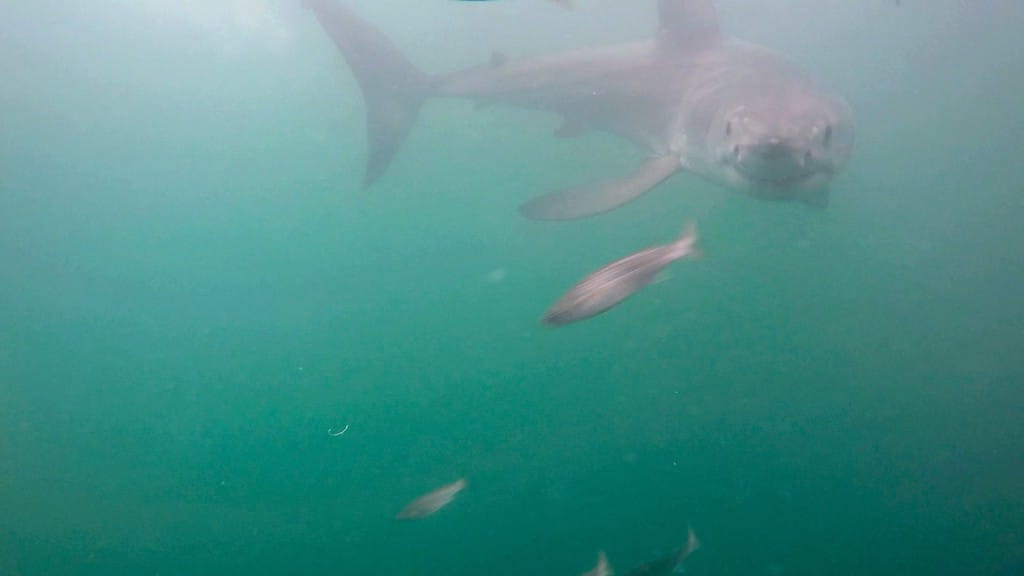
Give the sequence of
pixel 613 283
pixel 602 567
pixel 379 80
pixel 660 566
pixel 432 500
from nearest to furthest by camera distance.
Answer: pixel 613 283 → pixel 602 567 → pixel 660 566 → pixel 432 500 → pixel 379 80

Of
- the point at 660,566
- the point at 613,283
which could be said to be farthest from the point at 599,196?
the point at 613,283

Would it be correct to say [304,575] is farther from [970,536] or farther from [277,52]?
[277,52]

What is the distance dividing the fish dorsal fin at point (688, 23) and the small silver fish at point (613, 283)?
17.7 feet

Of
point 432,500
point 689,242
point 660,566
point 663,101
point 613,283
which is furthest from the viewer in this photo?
point 663,101

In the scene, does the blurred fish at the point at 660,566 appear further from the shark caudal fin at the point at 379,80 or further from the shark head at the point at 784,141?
the shark caudal fin at the point at 379,80

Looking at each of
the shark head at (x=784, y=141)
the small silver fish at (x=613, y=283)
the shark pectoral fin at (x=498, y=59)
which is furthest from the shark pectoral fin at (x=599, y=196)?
the shark pectoral fin at (x=498, y=59)

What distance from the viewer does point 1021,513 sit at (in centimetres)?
987

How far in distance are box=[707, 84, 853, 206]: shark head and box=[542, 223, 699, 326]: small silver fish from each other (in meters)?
2.16

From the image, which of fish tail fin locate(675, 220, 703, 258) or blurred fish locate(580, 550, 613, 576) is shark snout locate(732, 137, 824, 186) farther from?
blurred fish locate(580, 550, 613, 576)

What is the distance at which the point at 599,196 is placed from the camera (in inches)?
234

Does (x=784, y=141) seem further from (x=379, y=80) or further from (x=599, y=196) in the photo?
(x=379, y=80)

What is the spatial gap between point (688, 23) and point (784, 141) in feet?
11.6

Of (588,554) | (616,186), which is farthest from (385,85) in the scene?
(588,554)

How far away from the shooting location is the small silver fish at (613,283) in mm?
2445
